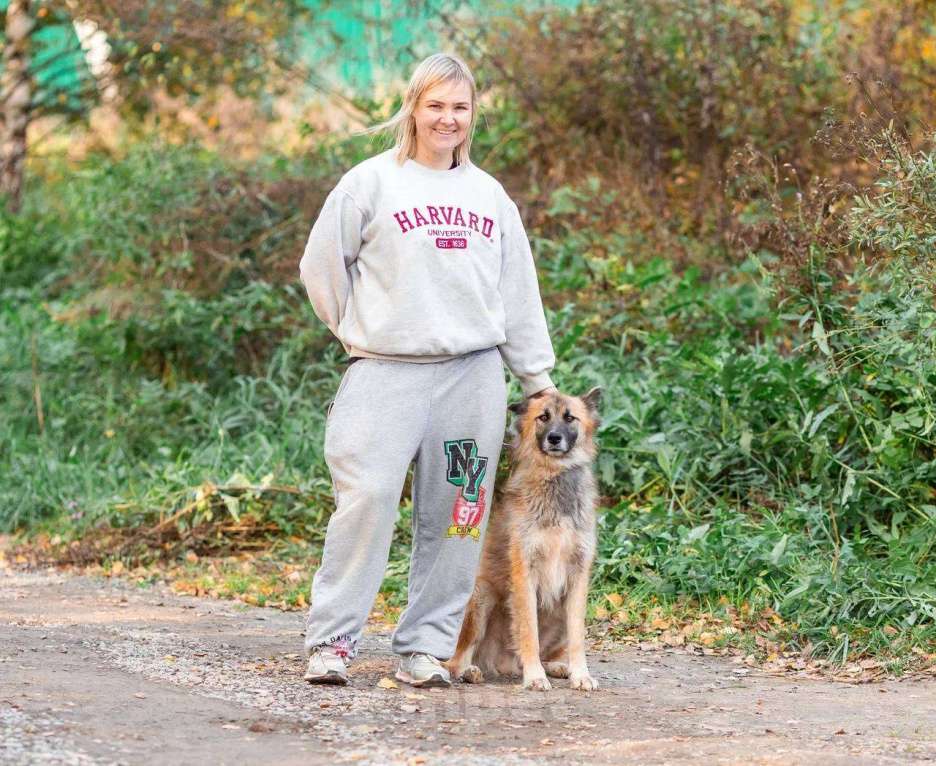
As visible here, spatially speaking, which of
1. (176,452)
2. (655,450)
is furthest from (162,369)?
(655,450)

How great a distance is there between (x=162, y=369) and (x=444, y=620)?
628 centimetres

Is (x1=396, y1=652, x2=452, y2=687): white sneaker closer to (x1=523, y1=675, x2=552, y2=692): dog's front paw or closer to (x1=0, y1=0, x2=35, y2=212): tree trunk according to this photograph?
(x1=523, y1=675, x2=552, y2=692): dog's front paw

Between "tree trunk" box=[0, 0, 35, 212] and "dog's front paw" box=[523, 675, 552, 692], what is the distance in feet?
35.3

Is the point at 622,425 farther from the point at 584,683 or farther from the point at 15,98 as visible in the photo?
the point at 15,98

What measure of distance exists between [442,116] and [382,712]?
7.05 feet

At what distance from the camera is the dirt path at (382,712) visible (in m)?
4.09

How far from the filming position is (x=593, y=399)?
575 centimetres

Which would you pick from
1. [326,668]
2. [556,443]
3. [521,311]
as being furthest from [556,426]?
[326,668]

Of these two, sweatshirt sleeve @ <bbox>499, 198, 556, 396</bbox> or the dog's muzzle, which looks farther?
the dog's muzzle

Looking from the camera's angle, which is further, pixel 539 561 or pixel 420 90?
pixel 539 561

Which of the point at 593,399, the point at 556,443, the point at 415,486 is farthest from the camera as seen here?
the point at 593,399

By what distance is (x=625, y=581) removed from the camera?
686 cm

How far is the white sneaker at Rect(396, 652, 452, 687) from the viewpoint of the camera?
507 centimetres

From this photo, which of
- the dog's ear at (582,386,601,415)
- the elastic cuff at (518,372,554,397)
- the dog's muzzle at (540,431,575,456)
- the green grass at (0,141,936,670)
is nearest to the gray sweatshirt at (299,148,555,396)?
the elastic cuff at (518,372,554,397)
